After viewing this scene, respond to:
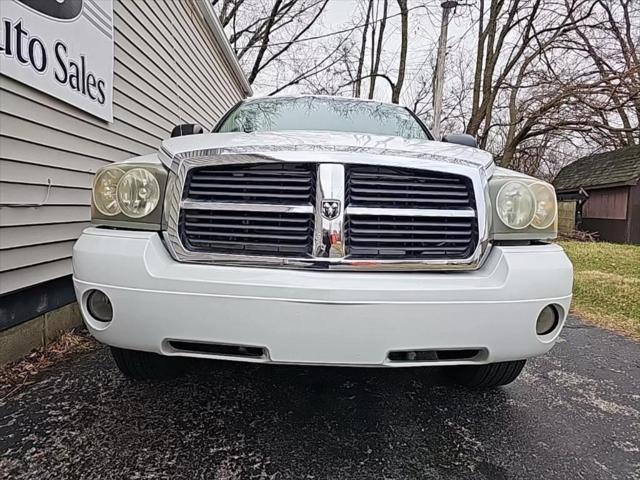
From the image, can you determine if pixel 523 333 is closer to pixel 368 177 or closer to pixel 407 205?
pixel 407 205

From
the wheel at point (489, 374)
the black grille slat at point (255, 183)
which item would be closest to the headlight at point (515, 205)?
the wheel at point (489, 374)

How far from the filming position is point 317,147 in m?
1.69

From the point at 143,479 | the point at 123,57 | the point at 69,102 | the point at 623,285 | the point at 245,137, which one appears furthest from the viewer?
the point at 623,285

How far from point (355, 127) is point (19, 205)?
2156 mm

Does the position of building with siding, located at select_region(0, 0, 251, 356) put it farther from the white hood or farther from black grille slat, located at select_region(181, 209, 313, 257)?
black grille slat, located at select_region(181, 209, 313, 257)

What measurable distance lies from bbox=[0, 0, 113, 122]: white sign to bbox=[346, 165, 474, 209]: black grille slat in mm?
2085

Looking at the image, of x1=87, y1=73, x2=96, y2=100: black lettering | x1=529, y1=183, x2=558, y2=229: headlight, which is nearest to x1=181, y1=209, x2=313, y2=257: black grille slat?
x1=529, y1=183, x2=558, y2=229: headlight

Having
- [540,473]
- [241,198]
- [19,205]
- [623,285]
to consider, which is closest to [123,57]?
[19,205]

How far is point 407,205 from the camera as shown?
170 centimetres

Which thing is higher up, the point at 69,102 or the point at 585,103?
the point at 585,103

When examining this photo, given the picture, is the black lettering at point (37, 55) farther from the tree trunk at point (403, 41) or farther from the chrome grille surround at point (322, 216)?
the tree trunk at point (403, 41)

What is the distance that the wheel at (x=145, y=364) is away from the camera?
79.9 inches

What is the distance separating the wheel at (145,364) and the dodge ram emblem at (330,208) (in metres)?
1.09

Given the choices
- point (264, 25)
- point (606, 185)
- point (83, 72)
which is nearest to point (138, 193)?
point (83, 72)
